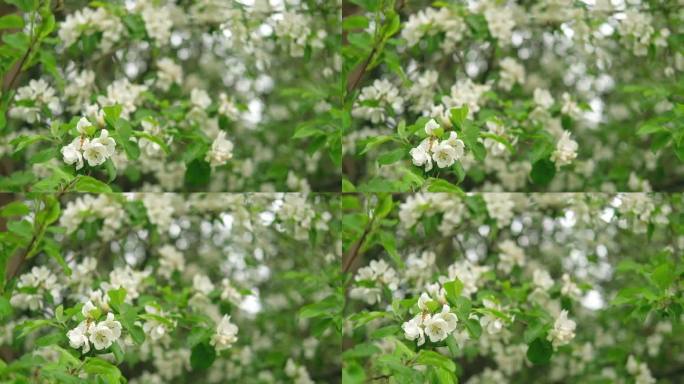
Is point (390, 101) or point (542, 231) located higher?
point (390, 101)

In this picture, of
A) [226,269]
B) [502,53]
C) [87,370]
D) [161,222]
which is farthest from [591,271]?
[87,370]

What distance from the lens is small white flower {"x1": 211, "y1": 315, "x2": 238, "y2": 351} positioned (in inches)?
111

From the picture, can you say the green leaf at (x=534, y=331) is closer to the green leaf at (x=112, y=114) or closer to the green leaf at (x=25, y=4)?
the green leaf at (x=112, y=114)

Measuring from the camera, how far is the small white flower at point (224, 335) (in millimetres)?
2820

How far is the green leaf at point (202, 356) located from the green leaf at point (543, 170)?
3.25ft

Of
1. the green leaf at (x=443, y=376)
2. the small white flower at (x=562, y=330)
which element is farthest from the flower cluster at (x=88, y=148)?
the small white flower at (x=562, y=330)

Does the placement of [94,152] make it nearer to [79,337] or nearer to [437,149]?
[79,337]

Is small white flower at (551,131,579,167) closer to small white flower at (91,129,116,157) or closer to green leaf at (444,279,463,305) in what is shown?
green leaf at (444,279,463,305)

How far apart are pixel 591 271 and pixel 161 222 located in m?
1.24

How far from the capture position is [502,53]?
120 inches

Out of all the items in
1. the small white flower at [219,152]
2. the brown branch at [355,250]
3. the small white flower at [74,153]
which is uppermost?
the small white flower at [74,153]

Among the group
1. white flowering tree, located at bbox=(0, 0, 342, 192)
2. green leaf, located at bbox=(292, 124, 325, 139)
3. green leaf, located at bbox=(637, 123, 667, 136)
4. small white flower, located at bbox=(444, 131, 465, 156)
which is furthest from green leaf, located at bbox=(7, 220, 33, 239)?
green leaf, located at bbox=(637, 123, 667, 136)

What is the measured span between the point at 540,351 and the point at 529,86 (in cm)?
80

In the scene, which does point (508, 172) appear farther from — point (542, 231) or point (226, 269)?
point (226, 269)
